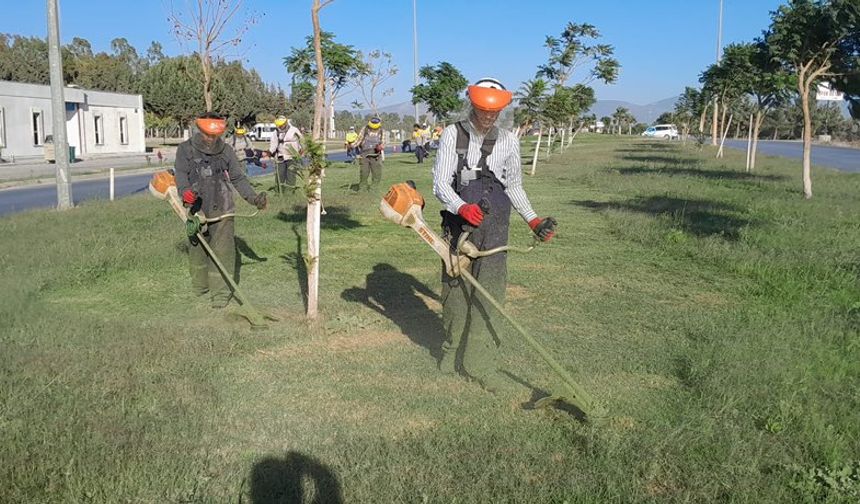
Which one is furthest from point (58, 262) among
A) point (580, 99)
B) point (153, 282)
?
point (580, 99)

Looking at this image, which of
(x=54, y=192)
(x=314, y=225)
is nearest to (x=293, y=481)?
(x=314, y=225)

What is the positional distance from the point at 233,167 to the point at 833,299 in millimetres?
5755

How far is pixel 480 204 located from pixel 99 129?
139ft

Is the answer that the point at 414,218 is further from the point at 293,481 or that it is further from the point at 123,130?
the point at 123,130

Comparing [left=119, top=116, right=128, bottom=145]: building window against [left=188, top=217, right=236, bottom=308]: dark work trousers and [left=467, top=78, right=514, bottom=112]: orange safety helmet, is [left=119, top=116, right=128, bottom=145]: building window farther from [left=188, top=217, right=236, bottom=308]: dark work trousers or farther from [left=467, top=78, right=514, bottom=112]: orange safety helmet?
[left=467, top=78, right=514, bottom=112]: orange safety helmet

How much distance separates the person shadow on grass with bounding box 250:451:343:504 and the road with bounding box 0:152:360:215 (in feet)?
44.8

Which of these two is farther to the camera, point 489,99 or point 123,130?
point 123,130

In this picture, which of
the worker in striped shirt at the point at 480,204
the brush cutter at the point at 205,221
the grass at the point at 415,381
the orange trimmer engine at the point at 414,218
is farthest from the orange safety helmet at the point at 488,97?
the brush cutter at the point at 205,221

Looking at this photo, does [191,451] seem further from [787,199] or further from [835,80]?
[835,80]

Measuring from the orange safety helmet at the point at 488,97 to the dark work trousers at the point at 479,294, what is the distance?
0.42 meters

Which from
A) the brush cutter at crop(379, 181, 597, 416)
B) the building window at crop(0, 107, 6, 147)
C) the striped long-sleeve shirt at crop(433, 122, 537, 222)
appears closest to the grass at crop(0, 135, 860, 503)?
the brush cutter at crop(379, 181, 597, 416)

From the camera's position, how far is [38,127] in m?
36.0

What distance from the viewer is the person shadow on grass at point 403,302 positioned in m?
5.97

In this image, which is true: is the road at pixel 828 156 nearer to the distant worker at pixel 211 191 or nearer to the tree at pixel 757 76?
the tree at pixel 757 76
